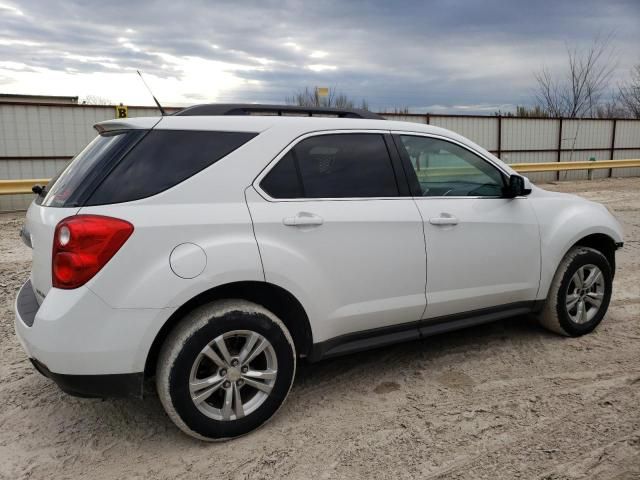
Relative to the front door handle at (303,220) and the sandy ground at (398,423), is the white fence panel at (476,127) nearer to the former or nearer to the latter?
the sandy ground at (398,423)

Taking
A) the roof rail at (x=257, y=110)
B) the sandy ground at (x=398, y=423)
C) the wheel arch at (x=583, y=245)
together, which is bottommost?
the sandy ground at (x=398, y=423)

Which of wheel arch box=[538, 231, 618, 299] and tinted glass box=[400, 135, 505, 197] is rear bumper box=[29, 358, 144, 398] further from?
wheel arch box=[538, 231, 618, 299]

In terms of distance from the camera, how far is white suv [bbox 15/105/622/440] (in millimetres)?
2561

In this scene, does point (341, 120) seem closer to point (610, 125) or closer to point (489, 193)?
point (489, 193)

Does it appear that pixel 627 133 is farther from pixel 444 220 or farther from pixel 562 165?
pixel 444 220

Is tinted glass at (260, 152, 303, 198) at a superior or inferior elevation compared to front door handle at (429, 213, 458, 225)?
superior

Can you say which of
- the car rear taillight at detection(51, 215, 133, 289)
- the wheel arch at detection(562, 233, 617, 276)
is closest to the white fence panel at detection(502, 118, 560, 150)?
the wheel arch at detection(562, 233, 617, 276)

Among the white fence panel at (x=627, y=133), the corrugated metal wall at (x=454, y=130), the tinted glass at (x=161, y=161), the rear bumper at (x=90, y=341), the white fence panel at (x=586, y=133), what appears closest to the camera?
the rear bumper at (x=90, y=341)

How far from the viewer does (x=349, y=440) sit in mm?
2928

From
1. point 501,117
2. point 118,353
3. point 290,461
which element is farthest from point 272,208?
point 501,117

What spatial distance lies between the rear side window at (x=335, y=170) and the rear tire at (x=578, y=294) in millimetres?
1709

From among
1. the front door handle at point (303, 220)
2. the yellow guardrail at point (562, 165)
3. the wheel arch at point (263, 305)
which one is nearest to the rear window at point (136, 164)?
the front door handle at point (303, 220)

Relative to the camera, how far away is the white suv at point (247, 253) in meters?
2.56

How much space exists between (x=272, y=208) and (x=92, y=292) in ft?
3.28
